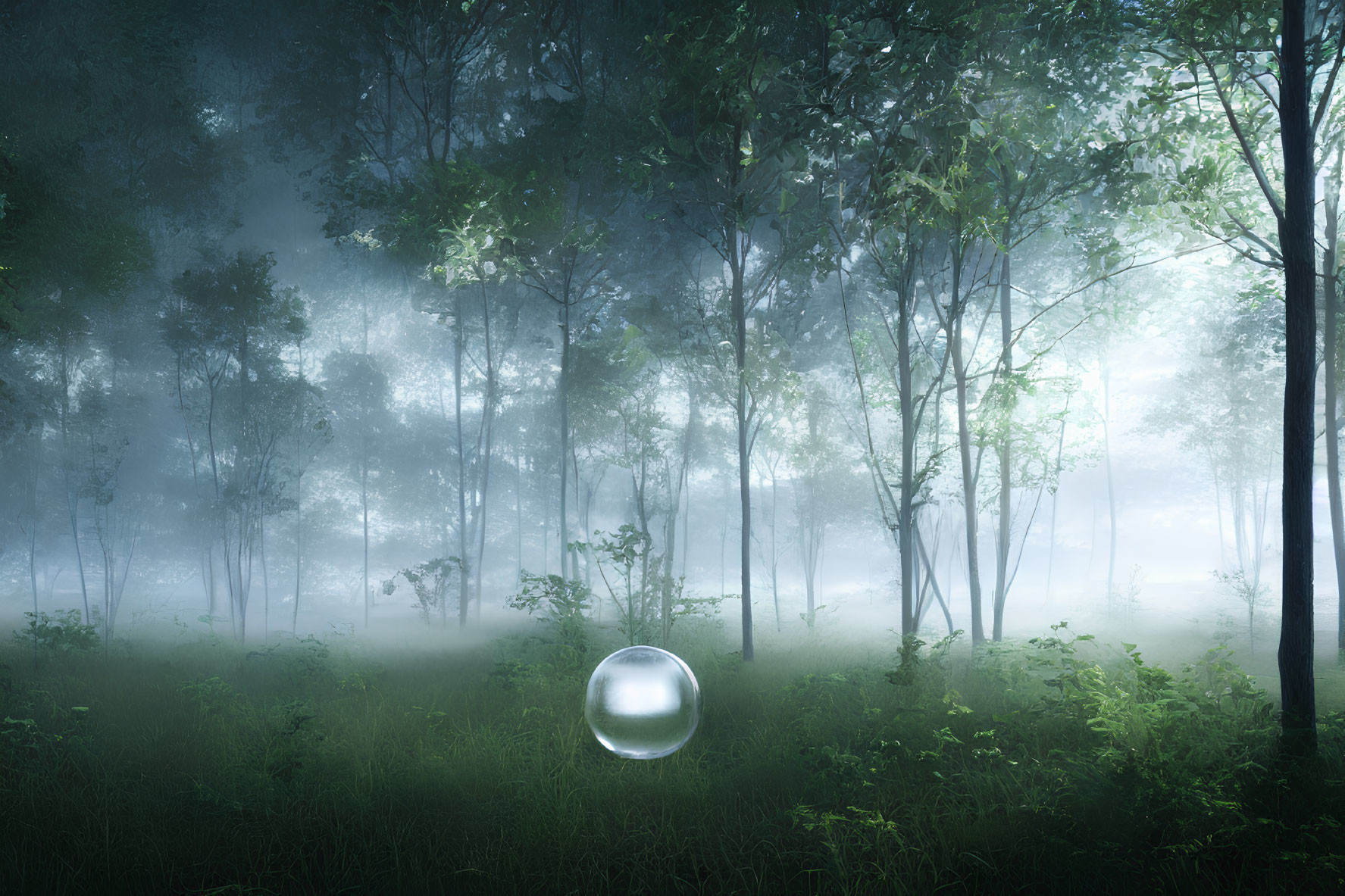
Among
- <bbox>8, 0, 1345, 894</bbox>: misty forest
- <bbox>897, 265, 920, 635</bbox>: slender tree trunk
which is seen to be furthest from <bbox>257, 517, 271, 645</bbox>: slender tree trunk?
<bbox>897, 265, 920, 635</bbox>: slender tree trunk

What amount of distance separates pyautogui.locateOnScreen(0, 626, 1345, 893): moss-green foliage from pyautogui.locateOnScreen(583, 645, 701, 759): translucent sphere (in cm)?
51

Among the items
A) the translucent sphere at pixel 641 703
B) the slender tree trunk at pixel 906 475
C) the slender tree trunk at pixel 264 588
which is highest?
the slender tree trunk at pixel 906 475

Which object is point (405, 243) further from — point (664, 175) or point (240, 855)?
point (240, 855)

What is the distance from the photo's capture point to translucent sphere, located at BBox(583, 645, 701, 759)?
4.69 meters

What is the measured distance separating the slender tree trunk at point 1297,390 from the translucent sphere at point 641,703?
14.7 feet

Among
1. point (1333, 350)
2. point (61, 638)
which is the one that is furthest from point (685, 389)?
point (61, 638)

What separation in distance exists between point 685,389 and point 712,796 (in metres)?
16.7

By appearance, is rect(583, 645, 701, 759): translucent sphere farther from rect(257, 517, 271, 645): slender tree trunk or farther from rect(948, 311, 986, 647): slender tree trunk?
rect(257, 517, 271, 645): slender tree trunk

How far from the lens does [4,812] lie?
4.94 meters

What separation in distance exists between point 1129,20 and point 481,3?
11285 mm

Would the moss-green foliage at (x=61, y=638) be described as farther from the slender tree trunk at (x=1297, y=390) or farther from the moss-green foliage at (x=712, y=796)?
the slender tree trunk at (x=1297, y=390)

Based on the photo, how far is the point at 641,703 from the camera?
465cm

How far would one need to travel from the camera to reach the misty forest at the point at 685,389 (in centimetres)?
448

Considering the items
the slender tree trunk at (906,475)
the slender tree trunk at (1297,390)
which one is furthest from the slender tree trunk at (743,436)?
the slender tree trunk at (1297,390)
